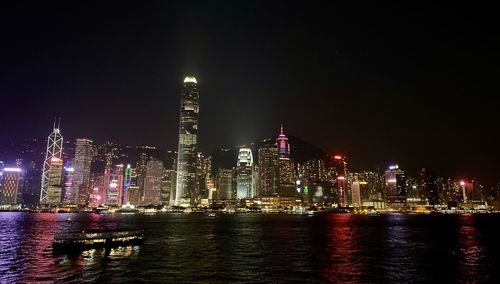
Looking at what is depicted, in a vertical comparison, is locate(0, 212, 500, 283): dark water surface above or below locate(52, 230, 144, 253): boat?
below

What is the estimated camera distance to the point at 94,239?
6456cm

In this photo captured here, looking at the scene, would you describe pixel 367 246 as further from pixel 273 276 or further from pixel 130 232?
pixel 130 232

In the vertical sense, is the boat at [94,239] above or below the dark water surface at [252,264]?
above

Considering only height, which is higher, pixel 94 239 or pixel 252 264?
pixel 94 239

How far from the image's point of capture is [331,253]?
5994 cm

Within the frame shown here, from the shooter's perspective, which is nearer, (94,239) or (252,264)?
(252,264)

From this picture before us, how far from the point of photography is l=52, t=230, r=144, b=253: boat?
197 ft

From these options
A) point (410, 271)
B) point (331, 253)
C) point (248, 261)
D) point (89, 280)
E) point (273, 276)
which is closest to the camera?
point (89, 280)

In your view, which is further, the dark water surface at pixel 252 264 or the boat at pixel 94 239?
the boat at pixel 94 239

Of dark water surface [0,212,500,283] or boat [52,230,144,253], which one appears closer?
dark water surface [0,212,500,283]

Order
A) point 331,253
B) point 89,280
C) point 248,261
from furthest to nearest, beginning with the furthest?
point 331,253 → point 248,261 → point 89,280

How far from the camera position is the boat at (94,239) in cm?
6003

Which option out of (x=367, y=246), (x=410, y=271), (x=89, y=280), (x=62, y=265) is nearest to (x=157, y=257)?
(x=62, y=265)

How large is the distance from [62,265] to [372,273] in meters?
34.6
